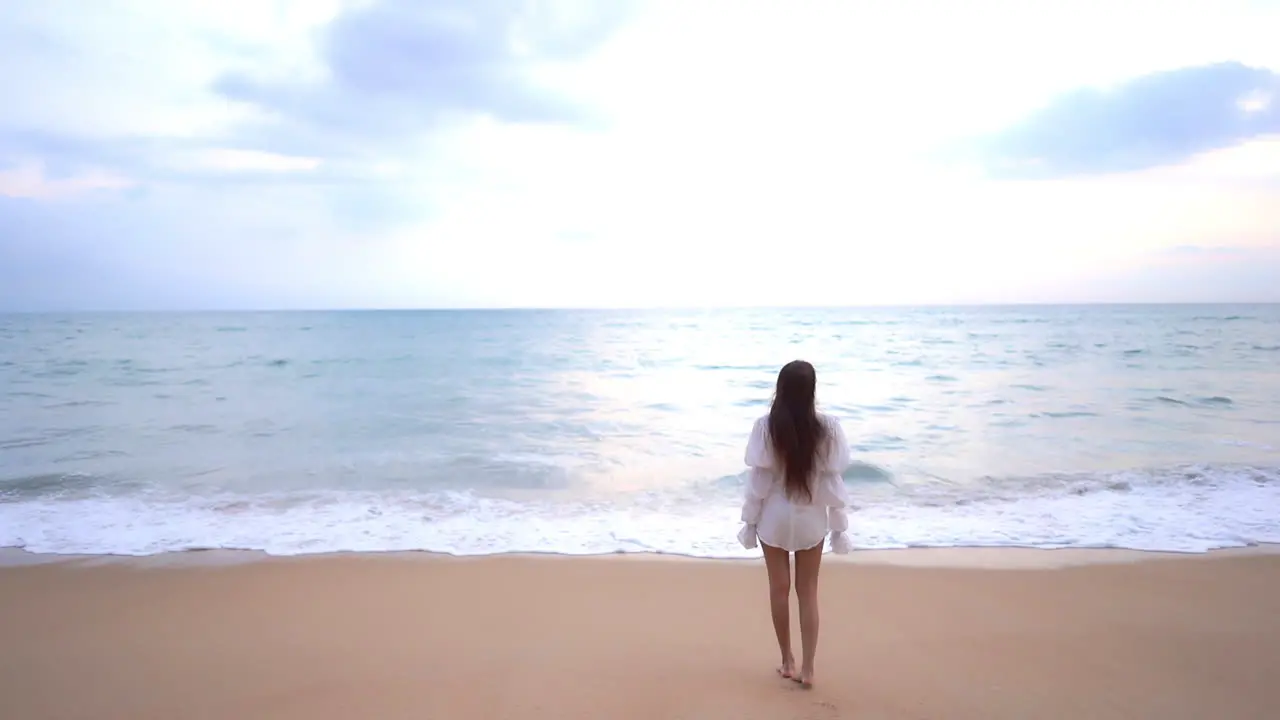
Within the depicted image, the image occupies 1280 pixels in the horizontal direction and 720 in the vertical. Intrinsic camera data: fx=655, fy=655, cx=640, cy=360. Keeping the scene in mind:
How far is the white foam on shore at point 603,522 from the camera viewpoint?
6.41 meters

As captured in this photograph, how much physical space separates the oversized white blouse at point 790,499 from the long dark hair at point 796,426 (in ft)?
0.13

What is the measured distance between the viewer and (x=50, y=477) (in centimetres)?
943

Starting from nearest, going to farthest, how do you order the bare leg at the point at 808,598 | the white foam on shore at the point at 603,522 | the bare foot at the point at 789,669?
the bare leg at the point at 808,598 → the bare foot at the point at 789,669 → the white foam on shore at the point at 603,522

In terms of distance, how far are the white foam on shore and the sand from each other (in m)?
0.54

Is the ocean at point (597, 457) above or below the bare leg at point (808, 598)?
below

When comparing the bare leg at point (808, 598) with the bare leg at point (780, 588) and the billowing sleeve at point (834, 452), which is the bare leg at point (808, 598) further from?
the billowing sleeve at point (834, 452)

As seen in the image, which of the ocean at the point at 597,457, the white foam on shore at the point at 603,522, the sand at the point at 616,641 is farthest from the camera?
the ocean at the point at 597,457

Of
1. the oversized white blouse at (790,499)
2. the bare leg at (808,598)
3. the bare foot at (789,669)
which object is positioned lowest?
the bare foot at (789,669)

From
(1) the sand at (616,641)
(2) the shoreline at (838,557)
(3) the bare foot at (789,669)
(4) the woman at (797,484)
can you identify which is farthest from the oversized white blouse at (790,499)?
(2) the shoreline at (838,557)

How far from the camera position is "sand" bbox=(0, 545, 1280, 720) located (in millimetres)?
3674

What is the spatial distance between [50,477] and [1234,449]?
1827cm

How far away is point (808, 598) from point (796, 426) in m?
0.99

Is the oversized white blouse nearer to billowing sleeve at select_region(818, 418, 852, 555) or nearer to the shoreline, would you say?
billowing sleeve at select_region(818, 418, 852, 555)

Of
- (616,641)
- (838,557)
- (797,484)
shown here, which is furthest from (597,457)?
(797,484)
